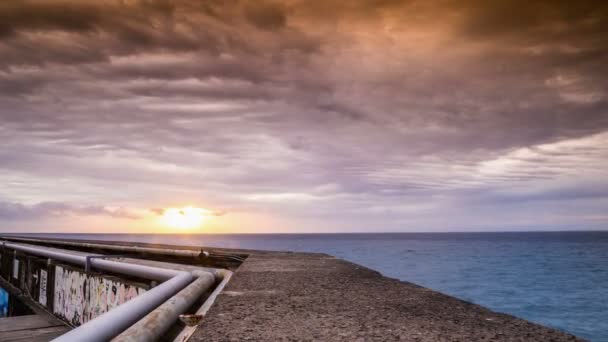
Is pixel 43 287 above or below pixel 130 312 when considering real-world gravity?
below

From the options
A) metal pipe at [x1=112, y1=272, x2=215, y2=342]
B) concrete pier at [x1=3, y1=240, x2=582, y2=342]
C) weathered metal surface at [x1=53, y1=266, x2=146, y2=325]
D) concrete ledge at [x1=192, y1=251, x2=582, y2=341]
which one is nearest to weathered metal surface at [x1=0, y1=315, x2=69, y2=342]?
weathered metal surface at [x1=53, y1=266, x2=146, y2=325]

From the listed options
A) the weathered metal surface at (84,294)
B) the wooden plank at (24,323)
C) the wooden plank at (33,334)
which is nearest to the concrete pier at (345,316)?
the weathered metal surface at (84,294)

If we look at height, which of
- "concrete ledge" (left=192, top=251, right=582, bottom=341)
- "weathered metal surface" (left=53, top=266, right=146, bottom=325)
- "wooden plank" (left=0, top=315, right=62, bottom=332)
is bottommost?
"wooden plank" (left=0, top=315, right=62, bottom=332)

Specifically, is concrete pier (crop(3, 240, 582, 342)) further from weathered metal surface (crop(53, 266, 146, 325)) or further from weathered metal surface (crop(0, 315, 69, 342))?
weathered metal surface (crop(0, 315, 69, 342))

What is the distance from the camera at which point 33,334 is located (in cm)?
514

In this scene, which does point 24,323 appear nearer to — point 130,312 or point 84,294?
point 84,294

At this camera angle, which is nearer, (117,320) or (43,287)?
(117,320)

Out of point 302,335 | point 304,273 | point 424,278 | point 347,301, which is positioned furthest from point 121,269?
point 424,278

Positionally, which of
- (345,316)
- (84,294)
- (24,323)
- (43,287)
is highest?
(345,316)

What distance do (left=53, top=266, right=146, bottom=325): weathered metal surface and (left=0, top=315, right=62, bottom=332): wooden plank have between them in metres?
0.19

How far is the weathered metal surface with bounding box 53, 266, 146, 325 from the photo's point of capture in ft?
15.5

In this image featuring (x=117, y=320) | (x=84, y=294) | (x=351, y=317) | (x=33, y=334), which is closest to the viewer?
(x=117, y=320)

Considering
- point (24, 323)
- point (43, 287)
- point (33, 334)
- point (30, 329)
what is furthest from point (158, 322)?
point (43, 287)

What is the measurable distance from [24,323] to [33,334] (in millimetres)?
811
